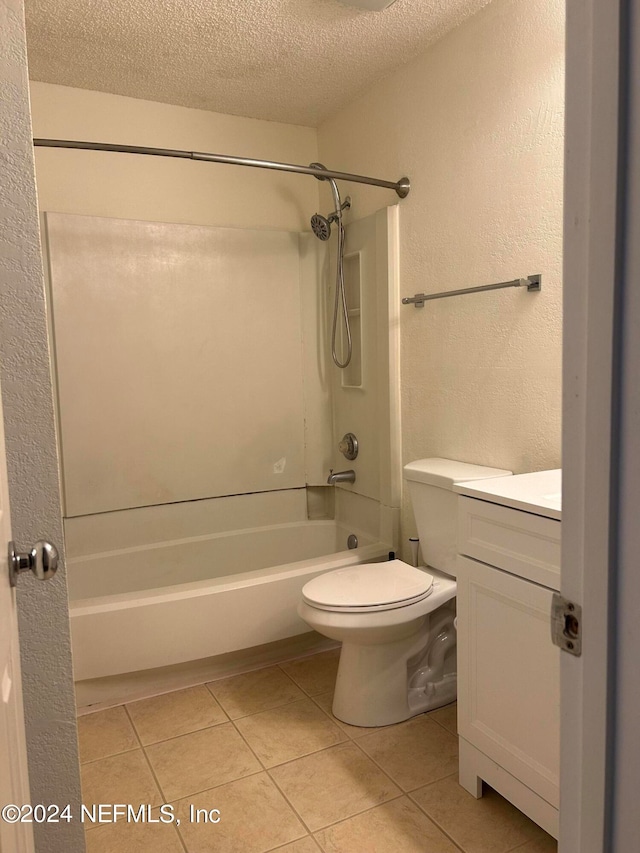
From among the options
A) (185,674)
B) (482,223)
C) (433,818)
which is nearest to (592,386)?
(433,818)

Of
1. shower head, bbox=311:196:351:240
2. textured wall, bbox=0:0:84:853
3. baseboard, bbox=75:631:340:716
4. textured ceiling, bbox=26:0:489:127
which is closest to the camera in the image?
textured wall, bbox=0:0:84:853

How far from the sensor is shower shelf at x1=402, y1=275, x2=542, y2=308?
6.70 feet

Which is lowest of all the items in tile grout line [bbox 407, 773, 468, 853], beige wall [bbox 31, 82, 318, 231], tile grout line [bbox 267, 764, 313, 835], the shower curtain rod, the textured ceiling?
tile grout line [bbox 407, 773, 468, 853]

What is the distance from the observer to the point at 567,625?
2.03 ft

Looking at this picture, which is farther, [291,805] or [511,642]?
[291,805]

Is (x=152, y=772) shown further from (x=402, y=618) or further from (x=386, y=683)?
(x=402, y=618)

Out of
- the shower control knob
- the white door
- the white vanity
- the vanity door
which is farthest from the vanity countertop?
the shower control knob

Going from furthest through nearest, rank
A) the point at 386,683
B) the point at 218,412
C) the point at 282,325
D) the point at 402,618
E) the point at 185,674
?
1. the point at 282,325
2. the point at 218,412
3. the point at 185,674
4. the point at 386,683
5. the point at 402,618

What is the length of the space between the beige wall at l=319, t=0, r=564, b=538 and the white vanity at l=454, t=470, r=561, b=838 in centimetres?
42

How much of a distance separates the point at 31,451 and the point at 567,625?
98 centimetres

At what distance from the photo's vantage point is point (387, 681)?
2184 millimetres

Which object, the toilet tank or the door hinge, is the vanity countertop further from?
the door hinge

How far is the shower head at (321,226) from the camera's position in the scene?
9.86 ft

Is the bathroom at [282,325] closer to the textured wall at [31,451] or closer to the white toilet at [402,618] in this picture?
the white toilet at [402,618]
